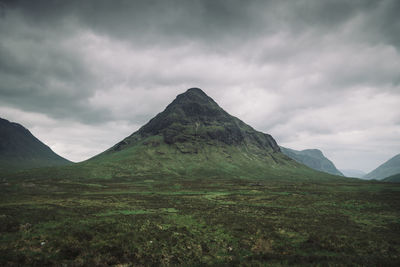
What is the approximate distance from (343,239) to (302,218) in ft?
32.3

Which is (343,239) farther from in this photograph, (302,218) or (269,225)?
(302,218)

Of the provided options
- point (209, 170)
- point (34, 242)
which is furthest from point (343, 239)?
point (209, 170)

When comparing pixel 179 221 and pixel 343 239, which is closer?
pixel 343 239

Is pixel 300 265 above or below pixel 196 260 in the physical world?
above

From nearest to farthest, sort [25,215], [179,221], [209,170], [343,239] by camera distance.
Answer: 1. [343,239]
2. [25,215]
3. [179,221]
4. [209,170]

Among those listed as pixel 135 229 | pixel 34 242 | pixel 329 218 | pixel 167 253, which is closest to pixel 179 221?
pixel 135 229

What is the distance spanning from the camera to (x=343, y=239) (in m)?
20.5

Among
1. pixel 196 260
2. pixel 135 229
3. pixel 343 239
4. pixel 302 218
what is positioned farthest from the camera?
pixel 302 218

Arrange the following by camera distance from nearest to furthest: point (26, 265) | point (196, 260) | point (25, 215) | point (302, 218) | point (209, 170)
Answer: point (26, 265) < point (196, 260) < point (25, 215) < point (302, 218) < point (209, 170)

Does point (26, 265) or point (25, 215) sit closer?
point (26, 265)

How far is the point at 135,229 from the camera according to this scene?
2183 centimetres

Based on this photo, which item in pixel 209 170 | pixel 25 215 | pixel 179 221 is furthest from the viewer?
pixel 209 170

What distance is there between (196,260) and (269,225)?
1333cm

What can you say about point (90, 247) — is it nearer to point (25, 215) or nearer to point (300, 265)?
point (25, 215)
